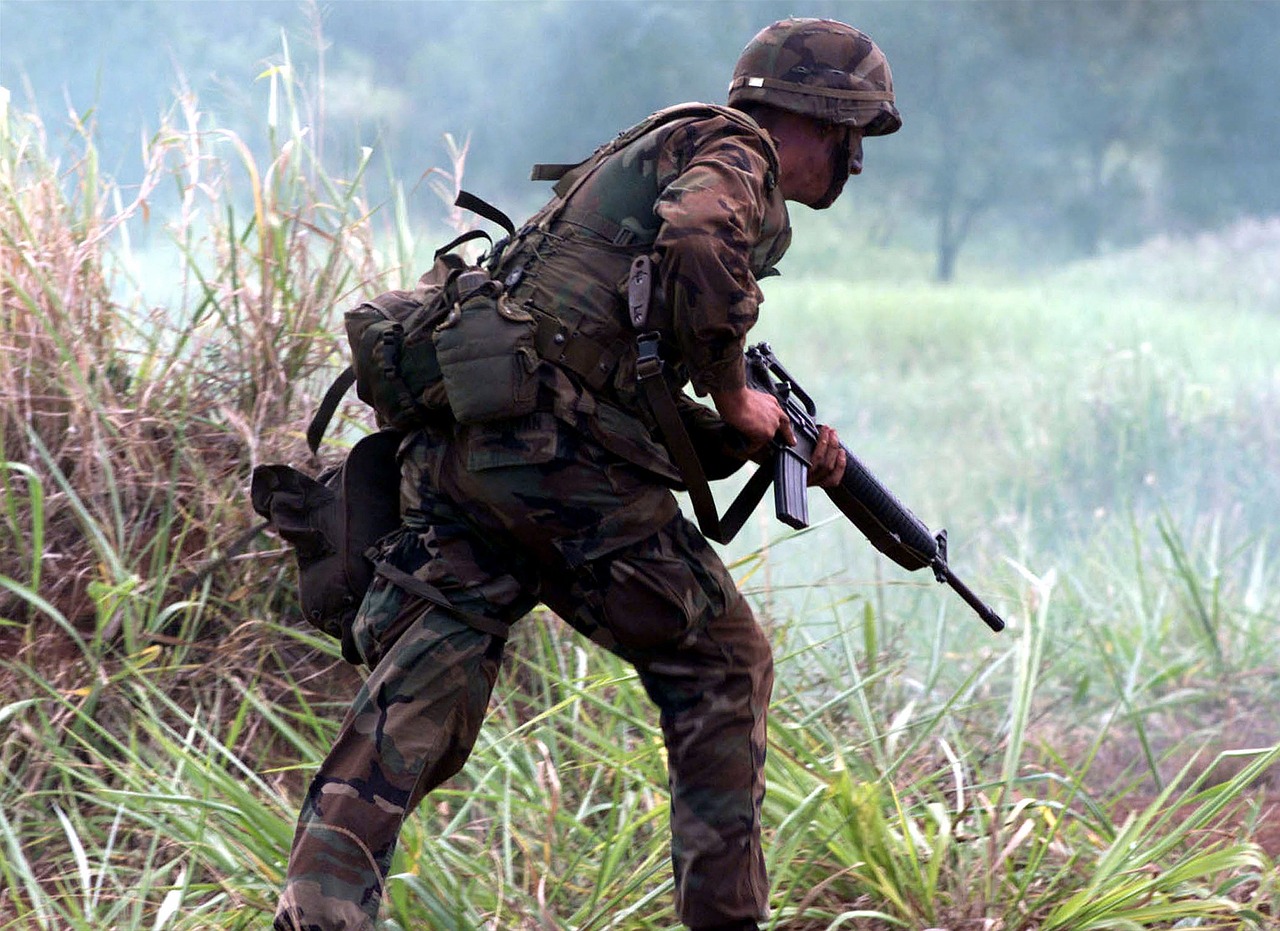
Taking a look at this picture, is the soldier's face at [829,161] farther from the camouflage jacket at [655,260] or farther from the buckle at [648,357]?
the buckle at [648,357]

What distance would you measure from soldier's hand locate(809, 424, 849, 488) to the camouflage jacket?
0.30 metres

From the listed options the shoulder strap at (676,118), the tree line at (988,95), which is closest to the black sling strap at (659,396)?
the shoulder strap at (676,118)

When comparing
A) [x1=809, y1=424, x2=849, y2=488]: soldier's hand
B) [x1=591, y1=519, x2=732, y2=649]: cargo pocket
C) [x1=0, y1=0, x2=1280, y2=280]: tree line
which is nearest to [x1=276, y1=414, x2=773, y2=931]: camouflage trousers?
[x1=591, y1=519, x2=732, y2=649]: cargo pocket

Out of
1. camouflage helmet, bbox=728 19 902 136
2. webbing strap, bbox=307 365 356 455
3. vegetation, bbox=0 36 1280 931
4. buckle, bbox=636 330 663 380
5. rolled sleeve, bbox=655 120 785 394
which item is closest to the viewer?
rolled sleeve, bbox=655 120 785 394

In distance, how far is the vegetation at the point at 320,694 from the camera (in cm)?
256

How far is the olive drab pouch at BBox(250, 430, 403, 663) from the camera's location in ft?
7.82

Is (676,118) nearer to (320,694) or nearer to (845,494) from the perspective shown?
(845,494)

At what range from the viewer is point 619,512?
2.22 m

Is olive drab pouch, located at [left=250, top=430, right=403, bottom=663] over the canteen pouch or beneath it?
beneath

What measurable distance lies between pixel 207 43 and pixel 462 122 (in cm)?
105

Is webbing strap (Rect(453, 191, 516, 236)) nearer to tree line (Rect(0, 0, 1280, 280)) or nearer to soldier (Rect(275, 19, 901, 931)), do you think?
soldier (Rect(275, 19, 901, 931))

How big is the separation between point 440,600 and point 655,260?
63 cm

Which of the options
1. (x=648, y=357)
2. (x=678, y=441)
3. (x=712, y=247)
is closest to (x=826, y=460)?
(x=678, y=441)

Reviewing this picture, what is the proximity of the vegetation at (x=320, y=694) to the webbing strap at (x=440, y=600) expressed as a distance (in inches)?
18.2
